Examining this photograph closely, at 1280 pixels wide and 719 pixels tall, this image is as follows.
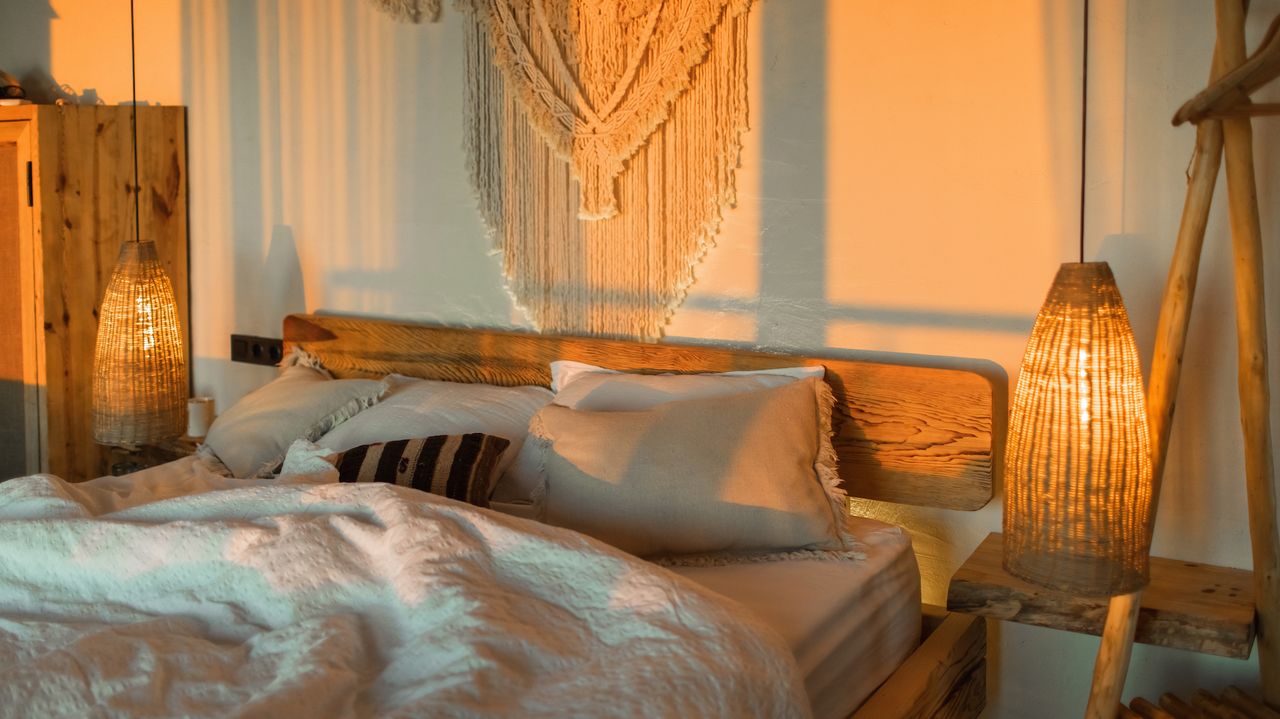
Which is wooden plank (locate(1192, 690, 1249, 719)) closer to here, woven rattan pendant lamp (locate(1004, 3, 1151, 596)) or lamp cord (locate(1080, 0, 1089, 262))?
woven rattan pendant lamp (locate(1004, 3, 1151, 596))

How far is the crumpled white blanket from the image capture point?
125cm

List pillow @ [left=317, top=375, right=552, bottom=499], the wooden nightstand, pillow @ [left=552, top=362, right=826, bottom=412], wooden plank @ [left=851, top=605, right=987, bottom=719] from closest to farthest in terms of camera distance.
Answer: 1. wooden plank @ [left=851, top=605, right=987, bottom=719]
2. pillow @ [left=552, top=362, right=826, bottom=412]
3. pillow @ [left=317, top=375, right=552, bottom=499]
4. the wooden nightstand

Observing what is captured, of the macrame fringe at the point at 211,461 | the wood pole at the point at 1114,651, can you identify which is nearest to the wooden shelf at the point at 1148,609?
the wood pole at the point at 1114,651

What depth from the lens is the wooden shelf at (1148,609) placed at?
174 centimetres

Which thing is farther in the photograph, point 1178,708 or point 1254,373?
point 1178,708

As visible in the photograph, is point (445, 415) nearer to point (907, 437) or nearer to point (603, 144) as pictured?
point (603, 144)

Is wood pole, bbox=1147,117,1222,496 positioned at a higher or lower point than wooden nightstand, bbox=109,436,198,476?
higher

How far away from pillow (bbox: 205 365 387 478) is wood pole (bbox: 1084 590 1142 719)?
167cm

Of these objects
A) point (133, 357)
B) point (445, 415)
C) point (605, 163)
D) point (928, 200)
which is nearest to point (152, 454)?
point (133, 357)

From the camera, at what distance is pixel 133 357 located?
115 inches

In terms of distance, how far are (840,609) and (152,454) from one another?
205 centimetres

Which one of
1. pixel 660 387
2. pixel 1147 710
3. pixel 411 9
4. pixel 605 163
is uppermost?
pixel 411 9

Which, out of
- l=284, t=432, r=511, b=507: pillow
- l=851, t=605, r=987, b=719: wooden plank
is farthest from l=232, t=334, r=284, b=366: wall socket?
l=851, t=605, r=987, b=719: wooden plank

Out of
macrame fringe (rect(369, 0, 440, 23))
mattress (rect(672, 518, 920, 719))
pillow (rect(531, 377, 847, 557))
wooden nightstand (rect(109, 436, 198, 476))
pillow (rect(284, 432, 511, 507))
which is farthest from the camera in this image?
wooden nightstand (rect(109, 436, 198, 476))
